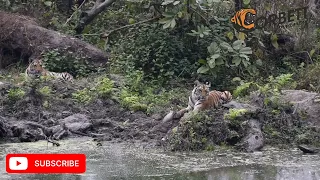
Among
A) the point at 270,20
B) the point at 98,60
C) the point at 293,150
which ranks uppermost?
the point at 270,20

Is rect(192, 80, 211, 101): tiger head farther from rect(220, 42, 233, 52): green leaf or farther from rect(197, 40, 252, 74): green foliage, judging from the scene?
rect(220, 42, 233, 52): green leaf

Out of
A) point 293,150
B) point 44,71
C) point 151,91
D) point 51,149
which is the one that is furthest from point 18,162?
point 44,71

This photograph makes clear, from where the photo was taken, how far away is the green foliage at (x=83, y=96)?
1143 centimetres

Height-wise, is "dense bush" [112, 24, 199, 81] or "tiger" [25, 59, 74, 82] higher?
"dense bush" [112, 24, 199, 81]

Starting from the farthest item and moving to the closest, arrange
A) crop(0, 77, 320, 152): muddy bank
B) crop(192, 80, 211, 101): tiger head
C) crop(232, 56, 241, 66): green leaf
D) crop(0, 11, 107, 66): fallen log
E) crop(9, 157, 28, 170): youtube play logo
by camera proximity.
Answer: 1. crop(0, 11, 107, 66): fallen log
2. crop(232, 56, 241, 66): green leaf
3. crop(192, 80, 211, 101): tiger head
4. crop(0, 77, 320, 152): muddy bank
5. crop(9, 157, 28, 170): youtube play logo

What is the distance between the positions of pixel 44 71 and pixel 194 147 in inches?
213

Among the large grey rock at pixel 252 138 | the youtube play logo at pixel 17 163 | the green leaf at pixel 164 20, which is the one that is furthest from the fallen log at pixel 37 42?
the youtube play logo at pixel 17 163

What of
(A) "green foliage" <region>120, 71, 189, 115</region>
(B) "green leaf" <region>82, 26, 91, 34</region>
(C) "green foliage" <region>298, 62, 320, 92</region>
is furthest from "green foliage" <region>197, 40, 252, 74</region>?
(B) "green leaf" <region>82, 26, 91, 34</region>

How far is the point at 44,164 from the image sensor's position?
782cm

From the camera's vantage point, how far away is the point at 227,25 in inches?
542

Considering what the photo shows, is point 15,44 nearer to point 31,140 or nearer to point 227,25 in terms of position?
point 227,25

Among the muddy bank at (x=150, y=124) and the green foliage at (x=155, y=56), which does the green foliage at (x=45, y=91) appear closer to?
the muddy bank at (x=150, y=124)

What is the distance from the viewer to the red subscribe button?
7.65 metres

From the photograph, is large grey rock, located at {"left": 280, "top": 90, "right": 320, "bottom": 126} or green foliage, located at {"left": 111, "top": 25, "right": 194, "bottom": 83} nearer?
large grey rock, located at {"left": 280, "top": 90, "right": 320, "bottom": 126}
